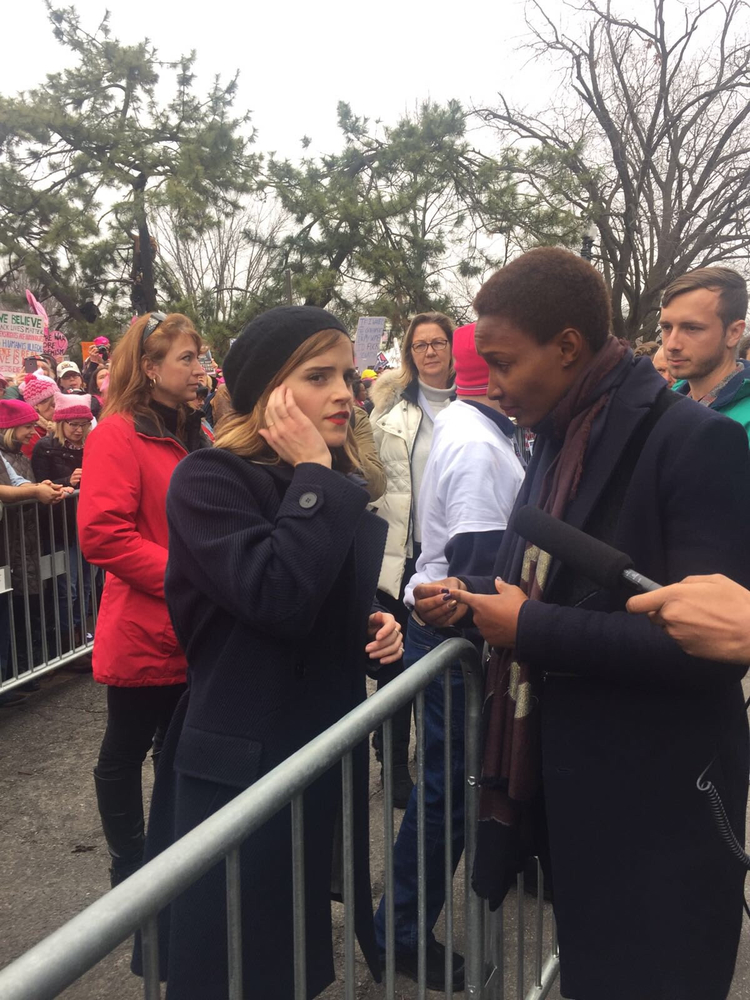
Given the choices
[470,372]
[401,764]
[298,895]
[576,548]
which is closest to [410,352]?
[470,372]

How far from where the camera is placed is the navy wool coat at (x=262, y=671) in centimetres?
167

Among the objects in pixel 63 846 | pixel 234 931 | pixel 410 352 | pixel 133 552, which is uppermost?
pixel 410 352

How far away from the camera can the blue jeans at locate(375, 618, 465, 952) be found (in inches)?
94.9

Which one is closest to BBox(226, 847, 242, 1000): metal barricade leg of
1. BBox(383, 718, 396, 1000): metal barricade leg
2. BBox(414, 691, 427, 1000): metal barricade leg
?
BBox(383, 718, 396, 1000): metal barricade leg

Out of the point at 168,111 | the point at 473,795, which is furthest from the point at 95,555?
the point at 168,111

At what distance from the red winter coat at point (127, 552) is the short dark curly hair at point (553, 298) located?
158 cm

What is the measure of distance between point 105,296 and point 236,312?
346cm

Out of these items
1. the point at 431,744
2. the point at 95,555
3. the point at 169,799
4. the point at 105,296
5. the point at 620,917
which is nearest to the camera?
the point at 620,917

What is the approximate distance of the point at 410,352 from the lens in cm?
420

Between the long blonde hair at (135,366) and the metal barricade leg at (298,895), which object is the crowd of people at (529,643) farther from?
the long blonde hair at (135,366)

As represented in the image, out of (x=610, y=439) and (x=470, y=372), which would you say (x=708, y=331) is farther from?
(x=610, y=439)

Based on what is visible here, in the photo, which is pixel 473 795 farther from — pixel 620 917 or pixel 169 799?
pixel 169 799

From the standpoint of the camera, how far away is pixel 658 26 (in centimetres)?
1889

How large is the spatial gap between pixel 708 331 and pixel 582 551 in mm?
2392
